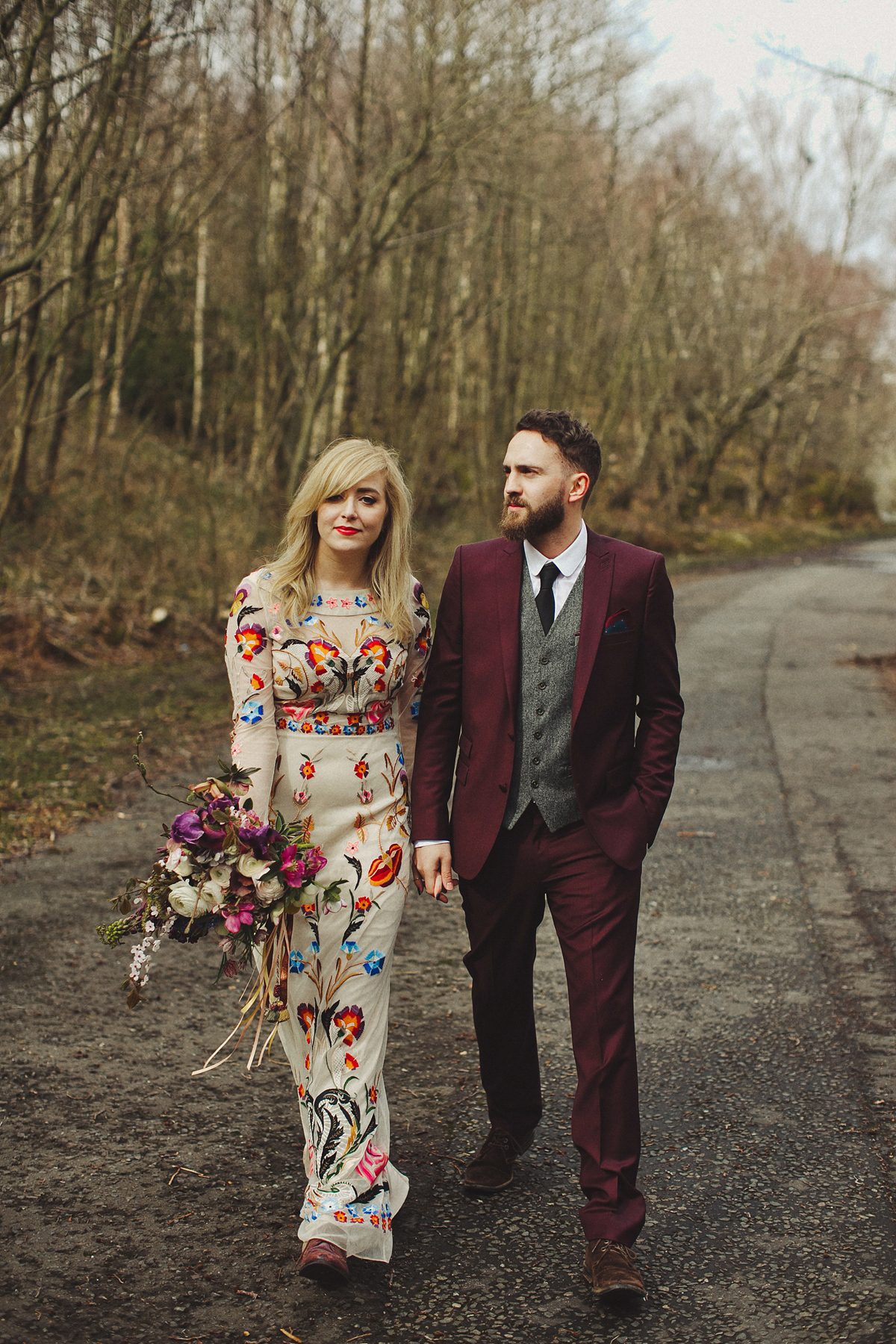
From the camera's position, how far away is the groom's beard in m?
3.30

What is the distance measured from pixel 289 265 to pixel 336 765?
16294mm

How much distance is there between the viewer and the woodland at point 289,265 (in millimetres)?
11273

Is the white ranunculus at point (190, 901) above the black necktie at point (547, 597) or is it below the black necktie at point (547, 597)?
below

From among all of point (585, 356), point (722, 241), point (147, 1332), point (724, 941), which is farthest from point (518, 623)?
point (722, 241)

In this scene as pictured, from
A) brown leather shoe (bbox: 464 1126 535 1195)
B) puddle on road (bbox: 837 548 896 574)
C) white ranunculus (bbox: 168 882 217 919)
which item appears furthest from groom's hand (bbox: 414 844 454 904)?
puddle on road (bbox: 837 548 896 574)

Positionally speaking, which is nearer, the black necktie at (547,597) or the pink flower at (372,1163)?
the pink flower at (372,1163)

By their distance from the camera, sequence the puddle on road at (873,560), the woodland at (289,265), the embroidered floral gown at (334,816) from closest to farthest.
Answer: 1. the embroidered floral gown at (334,816)
2. the woodland at (289,265)
3. the puddle on road at (873,560)

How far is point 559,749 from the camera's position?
10.8 ft

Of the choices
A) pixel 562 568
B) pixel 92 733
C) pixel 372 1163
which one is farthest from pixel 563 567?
pixel 92 733

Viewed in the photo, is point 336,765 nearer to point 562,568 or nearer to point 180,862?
point 180,862

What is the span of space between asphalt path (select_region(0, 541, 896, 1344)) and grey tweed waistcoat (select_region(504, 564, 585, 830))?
1149 mm

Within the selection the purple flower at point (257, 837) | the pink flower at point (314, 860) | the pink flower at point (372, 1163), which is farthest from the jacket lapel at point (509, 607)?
the pink flower at point (372, 1163)

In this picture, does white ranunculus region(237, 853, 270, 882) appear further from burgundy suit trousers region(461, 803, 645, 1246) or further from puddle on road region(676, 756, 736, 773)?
puddle on road region(676, 756, 736, 773)

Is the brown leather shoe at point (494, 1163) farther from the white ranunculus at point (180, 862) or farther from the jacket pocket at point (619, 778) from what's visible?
the white ranunculus at point (180, 862)
